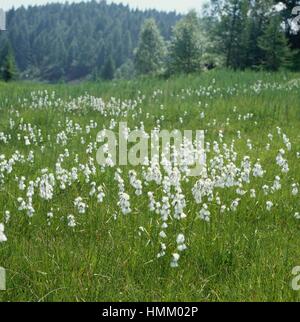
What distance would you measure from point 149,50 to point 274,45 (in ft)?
129

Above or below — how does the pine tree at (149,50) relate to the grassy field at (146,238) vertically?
above

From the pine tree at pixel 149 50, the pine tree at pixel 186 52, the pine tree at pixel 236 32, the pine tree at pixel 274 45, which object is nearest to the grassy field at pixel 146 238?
the pine tree at pixel 274 45

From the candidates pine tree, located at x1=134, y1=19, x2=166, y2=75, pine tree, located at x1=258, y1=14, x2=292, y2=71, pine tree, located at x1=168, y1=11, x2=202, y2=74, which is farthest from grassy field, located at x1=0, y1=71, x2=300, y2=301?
pine tree, located at x1=134, y1=19, x2=166, y2=75

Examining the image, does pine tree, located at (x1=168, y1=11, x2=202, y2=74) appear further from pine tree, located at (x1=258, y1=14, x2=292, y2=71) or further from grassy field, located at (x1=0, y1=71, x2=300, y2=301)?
grassy field, located at (x1=0, y1=71, x2=300, y2=301)

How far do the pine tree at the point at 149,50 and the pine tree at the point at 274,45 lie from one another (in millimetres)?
36504

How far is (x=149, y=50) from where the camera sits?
6831 cm

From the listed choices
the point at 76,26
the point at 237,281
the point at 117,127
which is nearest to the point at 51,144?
the point at 117,127

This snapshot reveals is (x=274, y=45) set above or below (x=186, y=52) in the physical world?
above

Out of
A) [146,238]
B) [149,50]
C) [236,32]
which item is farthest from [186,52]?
[146,238]

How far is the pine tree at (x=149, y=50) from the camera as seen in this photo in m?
67.2

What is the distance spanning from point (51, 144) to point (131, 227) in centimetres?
494

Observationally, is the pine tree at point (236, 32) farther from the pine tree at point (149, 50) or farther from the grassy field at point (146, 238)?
the pine tree at point (149, 50)

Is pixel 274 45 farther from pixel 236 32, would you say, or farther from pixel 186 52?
pixel 186 52
